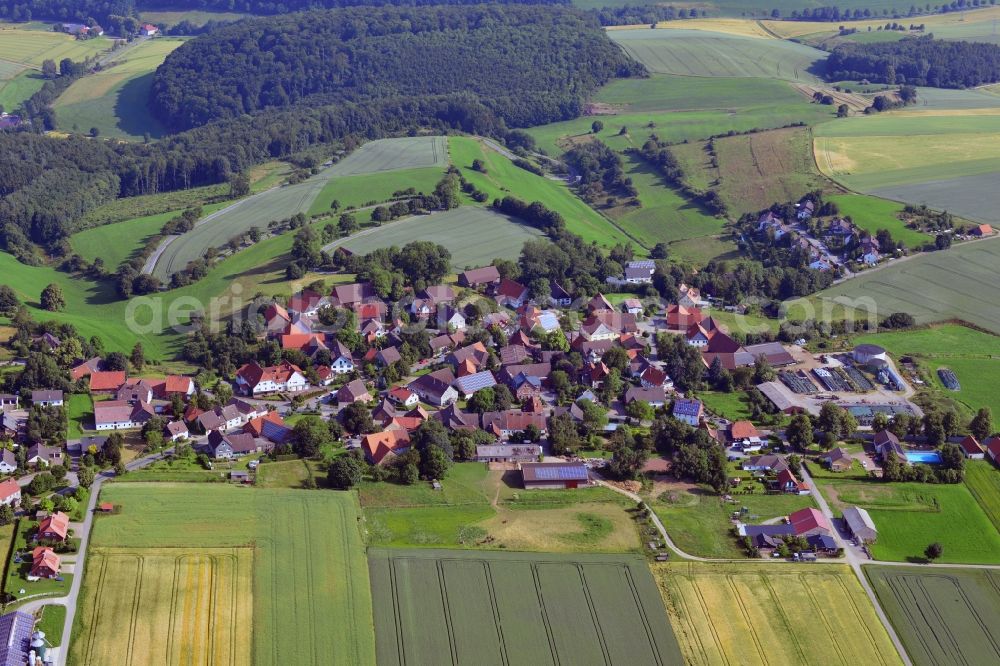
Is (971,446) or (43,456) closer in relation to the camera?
(43,456)

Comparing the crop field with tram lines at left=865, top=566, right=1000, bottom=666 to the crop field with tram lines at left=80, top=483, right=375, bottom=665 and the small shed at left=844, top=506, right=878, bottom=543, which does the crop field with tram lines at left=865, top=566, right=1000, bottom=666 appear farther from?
→ the crop field with tram lines at left=80, top=483, right=375, bottom=665

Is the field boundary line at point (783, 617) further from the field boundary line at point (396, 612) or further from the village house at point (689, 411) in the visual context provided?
the field boundary line at point (396, 612)

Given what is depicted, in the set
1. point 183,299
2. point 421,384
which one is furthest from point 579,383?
point 183,299

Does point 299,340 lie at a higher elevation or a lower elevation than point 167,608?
lower

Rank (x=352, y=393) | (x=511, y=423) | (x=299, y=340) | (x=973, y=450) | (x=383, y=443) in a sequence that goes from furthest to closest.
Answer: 1. (x=299, y=340)
2. (x=352, y=393)
3. (x=511, y=423)
4. (x=973, y=450)
5. (x=383, y=443)

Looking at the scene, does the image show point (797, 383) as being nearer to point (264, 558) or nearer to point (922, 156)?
point (264, 558)

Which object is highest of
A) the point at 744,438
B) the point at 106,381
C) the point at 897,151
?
the point at 106,381

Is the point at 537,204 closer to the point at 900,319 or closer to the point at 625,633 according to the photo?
the point at 900,319

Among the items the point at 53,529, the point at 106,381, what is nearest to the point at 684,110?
the point at 106,381
